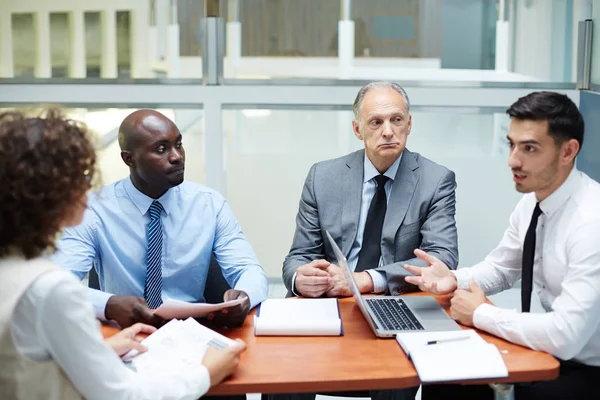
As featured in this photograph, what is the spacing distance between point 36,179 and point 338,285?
3.99 ft

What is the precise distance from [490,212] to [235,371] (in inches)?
127

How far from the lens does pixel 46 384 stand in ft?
5.51

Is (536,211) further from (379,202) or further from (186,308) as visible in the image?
(186,308)

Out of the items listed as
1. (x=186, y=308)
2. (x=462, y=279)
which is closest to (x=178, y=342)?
(x=186, y=308)

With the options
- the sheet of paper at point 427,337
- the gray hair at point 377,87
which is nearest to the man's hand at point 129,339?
the sheet of paper at point 427,337

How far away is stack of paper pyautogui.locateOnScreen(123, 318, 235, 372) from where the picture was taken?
6.61 ft

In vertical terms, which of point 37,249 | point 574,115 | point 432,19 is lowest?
point 37,249

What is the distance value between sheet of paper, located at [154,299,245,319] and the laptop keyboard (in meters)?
0.44

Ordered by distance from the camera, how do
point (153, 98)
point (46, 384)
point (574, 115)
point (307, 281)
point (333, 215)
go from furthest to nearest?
point (153, 98)
point (333, 215)
point (307, 281)
point (574, 115)
point (46, 384)

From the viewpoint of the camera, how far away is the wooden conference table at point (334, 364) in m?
1.94

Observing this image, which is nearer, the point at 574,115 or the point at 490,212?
the point at 574,115

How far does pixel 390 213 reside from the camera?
294 centimetres

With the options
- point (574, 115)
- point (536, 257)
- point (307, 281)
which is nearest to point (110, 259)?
point (307, 281)

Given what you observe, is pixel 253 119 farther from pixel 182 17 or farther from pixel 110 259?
pixel 110 259
